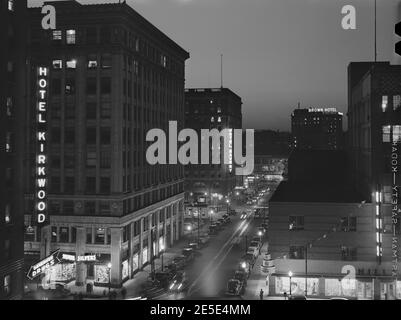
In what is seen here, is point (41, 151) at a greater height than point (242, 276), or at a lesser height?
greater

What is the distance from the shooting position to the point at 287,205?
1866 inches

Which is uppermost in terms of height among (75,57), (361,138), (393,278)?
(75,57)

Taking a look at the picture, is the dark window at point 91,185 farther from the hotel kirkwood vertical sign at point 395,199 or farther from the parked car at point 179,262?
the hotel kirkwood vertical sign at point 395,199

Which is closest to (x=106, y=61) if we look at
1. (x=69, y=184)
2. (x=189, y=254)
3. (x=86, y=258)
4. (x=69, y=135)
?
(x=69, y=135)

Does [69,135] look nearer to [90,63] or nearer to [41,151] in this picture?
[90,63]

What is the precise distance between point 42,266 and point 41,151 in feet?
39.7

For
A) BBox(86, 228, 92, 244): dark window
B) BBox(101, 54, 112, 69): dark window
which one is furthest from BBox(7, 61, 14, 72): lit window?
BBox(86, 228, 92, 244): dark window

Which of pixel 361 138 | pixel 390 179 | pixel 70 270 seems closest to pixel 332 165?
pixel 361 138

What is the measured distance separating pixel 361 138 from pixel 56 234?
36.8 metres

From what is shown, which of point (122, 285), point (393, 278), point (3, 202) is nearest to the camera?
point (3, 202)

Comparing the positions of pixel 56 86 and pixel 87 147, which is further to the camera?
pixel 56 86

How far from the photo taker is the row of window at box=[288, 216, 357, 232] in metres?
46.1

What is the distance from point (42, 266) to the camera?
4734 cm
